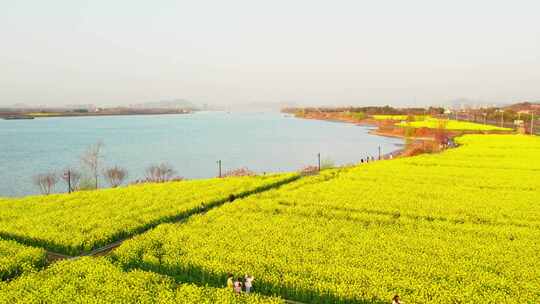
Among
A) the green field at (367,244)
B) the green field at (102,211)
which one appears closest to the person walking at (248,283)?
the green field at (367,244)

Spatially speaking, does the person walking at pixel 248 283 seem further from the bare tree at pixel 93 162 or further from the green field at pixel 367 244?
the bare tree at pixel 93 162

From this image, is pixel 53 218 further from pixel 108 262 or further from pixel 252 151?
pixel 252 151

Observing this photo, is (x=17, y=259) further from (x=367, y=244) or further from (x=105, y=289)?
(x=367, y=244)

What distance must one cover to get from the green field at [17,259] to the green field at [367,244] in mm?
4194

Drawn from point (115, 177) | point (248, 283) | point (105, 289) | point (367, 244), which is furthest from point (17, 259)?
point (115, 177)

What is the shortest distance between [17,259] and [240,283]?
1264 centimetres

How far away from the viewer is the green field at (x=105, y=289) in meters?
16.5

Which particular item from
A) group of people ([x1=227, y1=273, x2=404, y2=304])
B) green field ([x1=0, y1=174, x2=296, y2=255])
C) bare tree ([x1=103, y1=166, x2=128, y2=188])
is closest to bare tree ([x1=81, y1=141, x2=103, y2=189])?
bare tree ([x1=103, y1=166, x2=128, y2=188])

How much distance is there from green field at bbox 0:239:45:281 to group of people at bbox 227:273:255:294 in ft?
35.4

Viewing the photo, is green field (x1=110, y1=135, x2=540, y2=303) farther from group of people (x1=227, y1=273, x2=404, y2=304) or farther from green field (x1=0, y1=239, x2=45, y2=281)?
green field (x1=0, y1=239, x2=45, y2=281)

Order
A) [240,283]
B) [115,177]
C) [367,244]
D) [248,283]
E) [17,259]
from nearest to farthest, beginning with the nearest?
[240,283] → [248,283] → [17,259] → [367,244] → [115,177]

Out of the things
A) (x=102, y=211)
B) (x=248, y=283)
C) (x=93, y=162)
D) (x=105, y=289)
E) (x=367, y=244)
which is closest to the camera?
(x=105, y=289)

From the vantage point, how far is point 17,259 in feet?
69.5

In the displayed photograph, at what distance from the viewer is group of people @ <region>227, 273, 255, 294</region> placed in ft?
57.8
